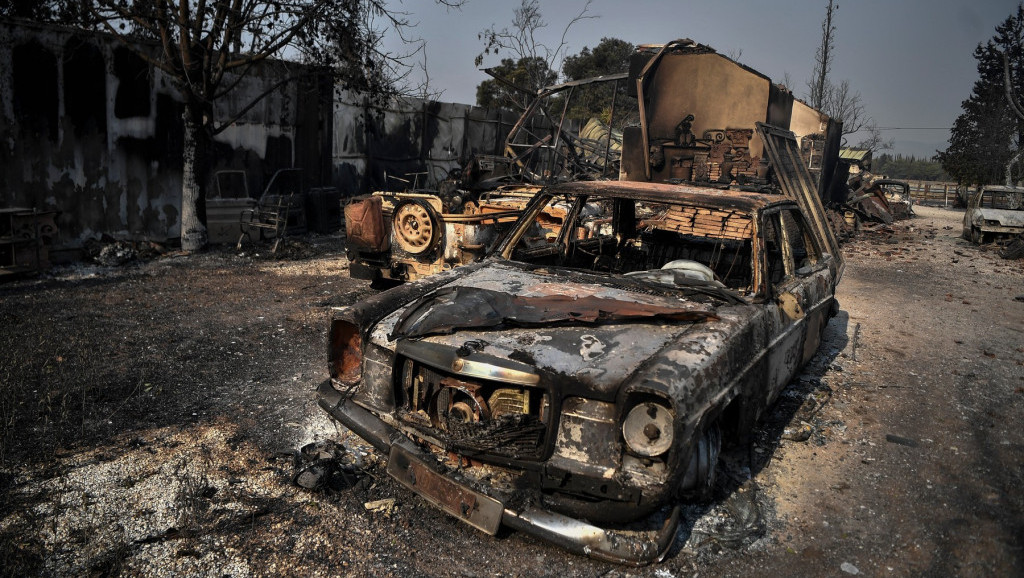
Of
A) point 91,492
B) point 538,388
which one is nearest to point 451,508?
point 538,388

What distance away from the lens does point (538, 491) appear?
8.83 feet

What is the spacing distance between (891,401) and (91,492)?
519 cm

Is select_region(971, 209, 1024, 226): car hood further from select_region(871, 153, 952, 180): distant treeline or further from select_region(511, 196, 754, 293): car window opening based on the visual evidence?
select_region(871, 153, 952, 180): distant treeline

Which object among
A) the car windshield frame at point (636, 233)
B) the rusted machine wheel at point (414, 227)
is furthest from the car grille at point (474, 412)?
the rusted machine wheel at point (414, 227)

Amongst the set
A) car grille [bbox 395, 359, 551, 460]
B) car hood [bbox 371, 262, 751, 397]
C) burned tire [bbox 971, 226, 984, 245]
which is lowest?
car grille [bbox 395, 359, 551, 460]

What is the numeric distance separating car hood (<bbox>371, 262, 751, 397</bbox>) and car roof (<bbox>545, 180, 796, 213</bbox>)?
2.17ft

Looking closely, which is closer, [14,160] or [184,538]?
[184,538]

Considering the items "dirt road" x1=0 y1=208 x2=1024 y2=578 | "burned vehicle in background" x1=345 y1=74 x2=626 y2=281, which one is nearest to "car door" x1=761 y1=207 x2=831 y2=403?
"dirt road" x1=0 y1=208 x2=1024 y2=578

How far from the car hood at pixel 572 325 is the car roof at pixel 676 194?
0.66 m

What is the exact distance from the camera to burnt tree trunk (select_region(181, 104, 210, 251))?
9539mm

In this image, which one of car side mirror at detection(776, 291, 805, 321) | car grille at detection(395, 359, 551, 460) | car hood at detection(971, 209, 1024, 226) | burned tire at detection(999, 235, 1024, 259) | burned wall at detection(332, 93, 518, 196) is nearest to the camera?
car grille at detection(395, 359, 551, 460)

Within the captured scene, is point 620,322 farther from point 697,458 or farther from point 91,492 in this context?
point 91,492

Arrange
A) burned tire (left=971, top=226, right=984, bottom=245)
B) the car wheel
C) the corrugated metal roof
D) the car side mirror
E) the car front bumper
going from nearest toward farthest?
the car front bumper, the car wheel, the car side mirror, burned tire (left=971, top=226, right=984, bottom=245), the corrugated metal roof

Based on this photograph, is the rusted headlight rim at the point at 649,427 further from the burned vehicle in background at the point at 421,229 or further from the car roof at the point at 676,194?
the burned vehicle in background at the point at 421,229
